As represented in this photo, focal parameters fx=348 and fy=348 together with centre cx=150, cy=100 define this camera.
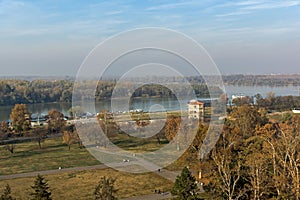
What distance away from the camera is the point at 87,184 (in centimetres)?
980

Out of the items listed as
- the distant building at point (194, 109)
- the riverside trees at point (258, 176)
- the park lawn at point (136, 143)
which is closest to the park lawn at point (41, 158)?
the park lawn at point (136, 143)

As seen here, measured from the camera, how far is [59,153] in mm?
14359

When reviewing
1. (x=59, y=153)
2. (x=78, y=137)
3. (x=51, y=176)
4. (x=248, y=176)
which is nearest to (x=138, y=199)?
(x=248, y=176)

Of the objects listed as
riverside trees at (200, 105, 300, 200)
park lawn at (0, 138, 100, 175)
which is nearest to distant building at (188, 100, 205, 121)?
park lawn at (0, 138, 100, 175)

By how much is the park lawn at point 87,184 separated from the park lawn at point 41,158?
4.38ft

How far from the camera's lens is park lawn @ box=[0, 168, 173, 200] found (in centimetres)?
900

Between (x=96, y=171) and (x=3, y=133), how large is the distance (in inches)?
334

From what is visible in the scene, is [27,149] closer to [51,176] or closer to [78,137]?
[78,137]

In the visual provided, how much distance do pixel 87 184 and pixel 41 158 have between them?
4377 millimetres

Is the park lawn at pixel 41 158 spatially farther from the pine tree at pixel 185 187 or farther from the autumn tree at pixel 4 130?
the pine tree at pixel 185 187

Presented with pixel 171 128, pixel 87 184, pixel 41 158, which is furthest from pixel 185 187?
pixel 41 158

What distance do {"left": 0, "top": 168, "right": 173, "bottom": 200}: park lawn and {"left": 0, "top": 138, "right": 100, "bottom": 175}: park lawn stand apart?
4.38 feet

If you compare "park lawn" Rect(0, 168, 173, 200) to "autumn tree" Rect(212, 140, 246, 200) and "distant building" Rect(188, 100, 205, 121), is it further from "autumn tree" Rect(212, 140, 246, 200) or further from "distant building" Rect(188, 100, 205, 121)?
"distant building" Rect(188, 100, 205, 121)

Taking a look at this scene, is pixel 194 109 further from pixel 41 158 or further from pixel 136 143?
pixel 41 158
